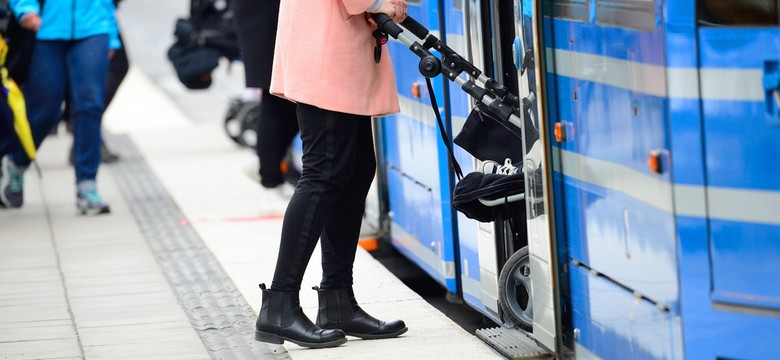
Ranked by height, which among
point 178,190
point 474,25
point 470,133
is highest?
point 474,25

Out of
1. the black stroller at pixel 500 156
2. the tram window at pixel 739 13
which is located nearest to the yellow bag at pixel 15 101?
the black stroller at pixel 500 156

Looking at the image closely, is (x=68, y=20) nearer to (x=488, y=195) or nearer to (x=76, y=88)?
(x=76, y=88)

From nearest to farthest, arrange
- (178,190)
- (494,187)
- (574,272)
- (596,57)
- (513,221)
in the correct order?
(596,57) → (574,272) → (494,187) → (513,221) → (178,190)

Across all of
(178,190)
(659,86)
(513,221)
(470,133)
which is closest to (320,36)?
(470,133)

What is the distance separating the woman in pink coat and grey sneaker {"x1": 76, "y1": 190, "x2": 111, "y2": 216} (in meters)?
3.50

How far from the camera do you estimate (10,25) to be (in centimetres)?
769

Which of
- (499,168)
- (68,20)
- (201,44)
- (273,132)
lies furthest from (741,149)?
(201,44)

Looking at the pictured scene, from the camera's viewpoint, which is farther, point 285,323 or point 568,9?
point 285,323

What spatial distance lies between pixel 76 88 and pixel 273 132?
119cm

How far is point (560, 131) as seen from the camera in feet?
13.3

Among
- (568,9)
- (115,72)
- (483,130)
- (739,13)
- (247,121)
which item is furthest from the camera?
(247,121)

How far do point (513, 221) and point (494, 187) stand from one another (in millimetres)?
322

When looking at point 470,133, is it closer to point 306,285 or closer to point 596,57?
point 596,57

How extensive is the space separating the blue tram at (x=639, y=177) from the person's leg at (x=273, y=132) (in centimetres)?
241
